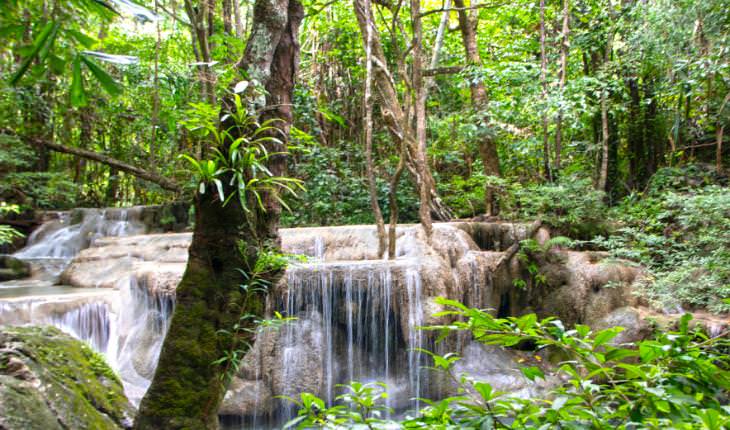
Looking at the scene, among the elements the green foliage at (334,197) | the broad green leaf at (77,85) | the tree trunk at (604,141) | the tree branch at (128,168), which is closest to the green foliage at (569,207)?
the tree trunk at (604,141)

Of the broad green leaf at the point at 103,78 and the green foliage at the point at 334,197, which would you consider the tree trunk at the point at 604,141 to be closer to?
the green foliage at the point at 334,197

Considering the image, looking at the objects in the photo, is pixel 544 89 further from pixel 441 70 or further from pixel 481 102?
pixel 441 70

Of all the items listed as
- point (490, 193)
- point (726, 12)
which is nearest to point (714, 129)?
point (726, 12)

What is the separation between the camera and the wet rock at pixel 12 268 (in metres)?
8.41

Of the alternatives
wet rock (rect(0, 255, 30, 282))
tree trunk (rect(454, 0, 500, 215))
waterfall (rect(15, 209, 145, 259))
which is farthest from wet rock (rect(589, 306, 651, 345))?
wet rock (rect(0, 255, 30, 282))

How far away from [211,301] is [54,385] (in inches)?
36.6

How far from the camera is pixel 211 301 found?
2.51 metres

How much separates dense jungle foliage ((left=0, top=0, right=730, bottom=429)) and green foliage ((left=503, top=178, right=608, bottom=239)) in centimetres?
3

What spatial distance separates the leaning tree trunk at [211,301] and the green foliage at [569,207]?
5.97 metres

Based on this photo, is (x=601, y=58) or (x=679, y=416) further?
(x=601, y=58)

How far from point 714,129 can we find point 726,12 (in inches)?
115

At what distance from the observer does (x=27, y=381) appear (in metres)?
2.36

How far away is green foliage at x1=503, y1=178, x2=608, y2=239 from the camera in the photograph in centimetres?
763

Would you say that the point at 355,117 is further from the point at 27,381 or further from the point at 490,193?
the point at 27,381
